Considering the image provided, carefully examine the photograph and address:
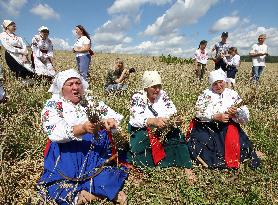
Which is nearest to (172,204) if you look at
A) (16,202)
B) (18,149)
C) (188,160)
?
(188,160)

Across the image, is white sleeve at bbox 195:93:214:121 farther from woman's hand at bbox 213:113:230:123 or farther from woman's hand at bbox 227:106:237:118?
woman's hand at bbox 227:106:237:118

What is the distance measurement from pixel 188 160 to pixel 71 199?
5.17ft

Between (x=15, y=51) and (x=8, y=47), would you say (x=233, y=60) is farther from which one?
(x=8, y=47)

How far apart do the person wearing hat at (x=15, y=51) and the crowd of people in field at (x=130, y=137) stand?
8.16ft

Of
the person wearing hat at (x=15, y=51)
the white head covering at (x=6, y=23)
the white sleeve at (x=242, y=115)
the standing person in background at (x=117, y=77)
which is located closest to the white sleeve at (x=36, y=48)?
the person wearing hat at (x=15, y=51)

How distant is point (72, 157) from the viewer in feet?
11.4

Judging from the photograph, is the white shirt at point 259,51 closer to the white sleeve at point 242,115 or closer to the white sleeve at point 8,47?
the white sleeve at point 242,115

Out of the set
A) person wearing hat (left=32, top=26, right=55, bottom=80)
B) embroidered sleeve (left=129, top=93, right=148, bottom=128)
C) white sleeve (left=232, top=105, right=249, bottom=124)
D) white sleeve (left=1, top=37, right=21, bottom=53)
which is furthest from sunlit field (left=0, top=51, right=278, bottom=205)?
person wearing hat (left=32, top=26, right=55, bottom=80)

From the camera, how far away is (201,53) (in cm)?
1010

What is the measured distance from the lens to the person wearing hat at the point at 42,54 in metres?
7.54

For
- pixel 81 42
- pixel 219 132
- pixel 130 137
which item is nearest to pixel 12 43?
pixel 81 42

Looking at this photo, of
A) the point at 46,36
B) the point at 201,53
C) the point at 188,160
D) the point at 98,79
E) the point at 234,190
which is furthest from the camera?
the point at 201,53

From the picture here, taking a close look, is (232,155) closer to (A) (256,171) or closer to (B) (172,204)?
(A) (256,171)

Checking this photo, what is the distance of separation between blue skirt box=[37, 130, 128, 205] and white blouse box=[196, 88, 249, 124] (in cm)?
143
